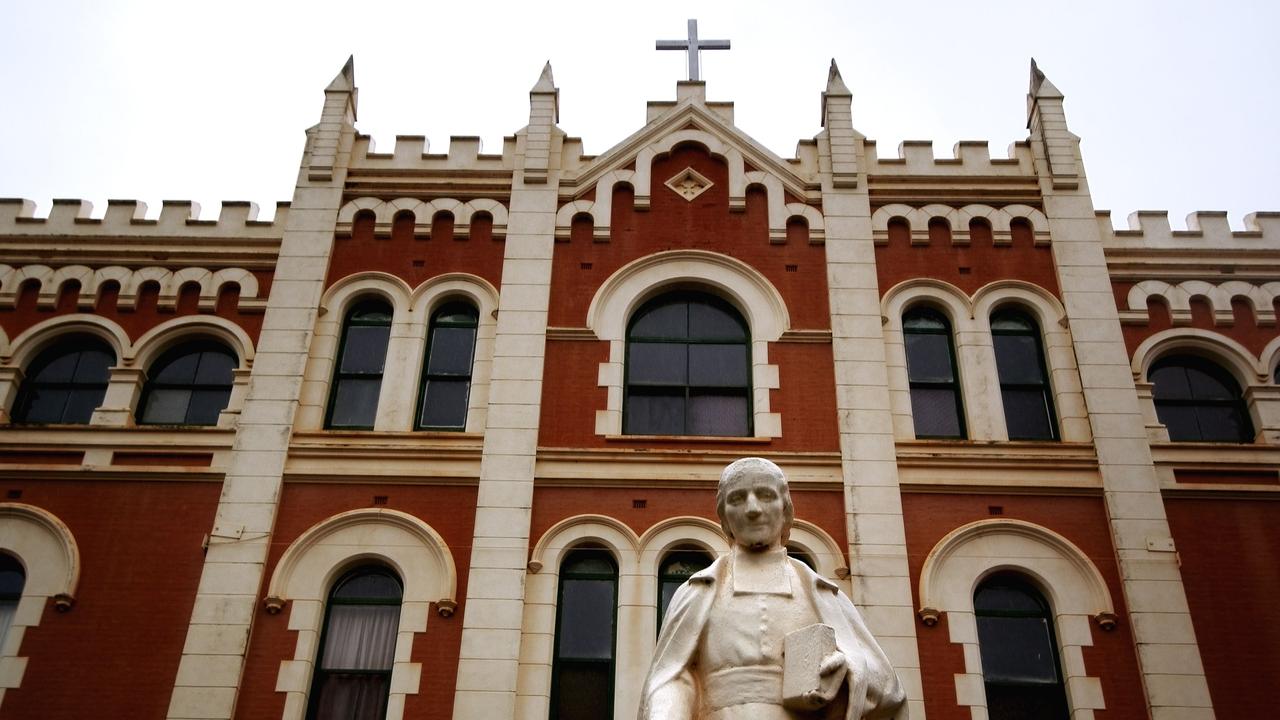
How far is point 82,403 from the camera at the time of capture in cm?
1767

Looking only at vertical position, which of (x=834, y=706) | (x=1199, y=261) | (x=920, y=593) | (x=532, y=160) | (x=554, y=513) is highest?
(x=532, y=160)

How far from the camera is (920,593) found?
49.9 feet

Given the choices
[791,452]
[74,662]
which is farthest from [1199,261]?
[74,662]

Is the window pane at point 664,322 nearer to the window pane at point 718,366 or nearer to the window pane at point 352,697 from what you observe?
the window pane at point 718,366

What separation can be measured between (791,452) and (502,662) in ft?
14.8

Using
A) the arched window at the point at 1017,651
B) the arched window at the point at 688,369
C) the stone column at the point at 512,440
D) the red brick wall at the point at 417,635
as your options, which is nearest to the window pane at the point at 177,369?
the red brick wall at the point at 417,635

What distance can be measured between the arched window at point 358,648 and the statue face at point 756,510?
820 centimetres

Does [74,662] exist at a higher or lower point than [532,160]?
lower

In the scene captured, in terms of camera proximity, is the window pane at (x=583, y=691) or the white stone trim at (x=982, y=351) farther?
the white stone trim at (x=982, y=351)

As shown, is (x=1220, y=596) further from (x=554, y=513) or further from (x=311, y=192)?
(x=311, y=192)

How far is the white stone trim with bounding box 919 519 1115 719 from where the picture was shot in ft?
48.2

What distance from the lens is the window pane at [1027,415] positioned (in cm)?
1709

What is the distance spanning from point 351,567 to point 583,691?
10.9 ft

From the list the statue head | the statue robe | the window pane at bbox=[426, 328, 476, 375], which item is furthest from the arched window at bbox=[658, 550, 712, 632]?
the statue head
